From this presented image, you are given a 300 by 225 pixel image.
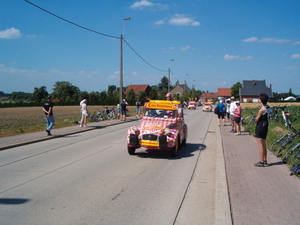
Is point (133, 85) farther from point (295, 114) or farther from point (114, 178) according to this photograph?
point (114, 178)

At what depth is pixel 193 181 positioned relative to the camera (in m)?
6.65

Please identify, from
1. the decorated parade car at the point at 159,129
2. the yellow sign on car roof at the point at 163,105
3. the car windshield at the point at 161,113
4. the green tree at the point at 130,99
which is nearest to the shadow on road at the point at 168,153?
the decorated parade car at the point at 159,129

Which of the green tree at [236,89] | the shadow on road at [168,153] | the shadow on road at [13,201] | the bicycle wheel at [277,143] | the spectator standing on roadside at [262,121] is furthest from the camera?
the green tree at [236,89]

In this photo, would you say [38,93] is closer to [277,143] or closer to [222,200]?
[277,143]

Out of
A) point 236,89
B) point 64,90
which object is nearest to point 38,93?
point 64,90

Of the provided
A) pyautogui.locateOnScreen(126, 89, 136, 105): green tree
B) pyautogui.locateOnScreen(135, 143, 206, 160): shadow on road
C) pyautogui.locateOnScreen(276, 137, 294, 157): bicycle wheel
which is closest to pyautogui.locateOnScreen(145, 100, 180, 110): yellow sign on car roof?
pyautogui.locateOnScreen(135, 143, 206, 160): shadow on road

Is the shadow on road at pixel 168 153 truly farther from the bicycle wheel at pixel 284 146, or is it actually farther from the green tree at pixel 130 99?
the green tree at pixel 130 99

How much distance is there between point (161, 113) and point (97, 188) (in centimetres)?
474

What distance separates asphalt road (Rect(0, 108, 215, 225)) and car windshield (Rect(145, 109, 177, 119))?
1328mm

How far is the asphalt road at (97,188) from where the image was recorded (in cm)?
454

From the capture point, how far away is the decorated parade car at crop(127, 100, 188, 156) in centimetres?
876

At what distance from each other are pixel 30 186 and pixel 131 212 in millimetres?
2566

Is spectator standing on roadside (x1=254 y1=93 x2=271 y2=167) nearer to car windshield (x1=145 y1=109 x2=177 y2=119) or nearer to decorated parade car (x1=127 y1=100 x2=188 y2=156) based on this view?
decorated parade car (x1=127 y1=100 x2=188 y2=156)

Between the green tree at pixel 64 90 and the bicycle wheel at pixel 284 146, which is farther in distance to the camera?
the green tree at pixel 64 90
